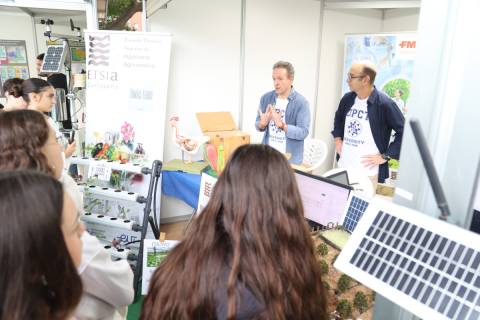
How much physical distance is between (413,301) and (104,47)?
298cm

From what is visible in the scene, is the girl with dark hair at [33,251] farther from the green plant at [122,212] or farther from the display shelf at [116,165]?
the green plant at [122,212]

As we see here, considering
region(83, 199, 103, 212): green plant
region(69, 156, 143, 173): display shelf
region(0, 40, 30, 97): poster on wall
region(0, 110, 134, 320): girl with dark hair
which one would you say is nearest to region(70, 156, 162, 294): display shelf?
region(69, 156, 143, 173): display shelf

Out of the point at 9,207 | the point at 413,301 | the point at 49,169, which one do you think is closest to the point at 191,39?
the point at 49,169

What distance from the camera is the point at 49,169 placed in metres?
1.46

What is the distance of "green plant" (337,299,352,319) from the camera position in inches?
42.7

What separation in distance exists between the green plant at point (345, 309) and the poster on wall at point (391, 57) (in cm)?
314

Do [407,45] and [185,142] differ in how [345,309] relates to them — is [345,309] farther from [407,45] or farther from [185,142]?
[407,45]

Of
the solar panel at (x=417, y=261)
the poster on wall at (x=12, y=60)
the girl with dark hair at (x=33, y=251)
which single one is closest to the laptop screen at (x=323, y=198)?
the solar panel at (x=417, y=261)

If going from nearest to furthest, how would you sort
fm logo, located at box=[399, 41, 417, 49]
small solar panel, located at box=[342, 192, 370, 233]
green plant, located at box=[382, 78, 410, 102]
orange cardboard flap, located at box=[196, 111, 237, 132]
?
small solar panel, located at box=[342, 192, 370, 233] → orange cardboard flap, located at box=[196, 111, 237, 132] → fm logo, located at box=[399, 41, 417, 49] → green plant, located at box=[382, 78, 410, 102]

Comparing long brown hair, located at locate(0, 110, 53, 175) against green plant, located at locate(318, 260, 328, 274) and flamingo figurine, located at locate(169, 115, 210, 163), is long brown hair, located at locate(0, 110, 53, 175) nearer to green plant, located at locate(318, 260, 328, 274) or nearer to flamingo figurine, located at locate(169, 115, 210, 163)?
green plant, located at locate(318, 260, 328, 274)

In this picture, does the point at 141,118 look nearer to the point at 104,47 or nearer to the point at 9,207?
the point at 104,47

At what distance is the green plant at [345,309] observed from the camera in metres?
1.08

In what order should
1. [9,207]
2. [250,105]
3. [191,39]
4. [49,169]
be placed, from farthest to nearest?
[250,105], [191,39], [49,169], [9,207]

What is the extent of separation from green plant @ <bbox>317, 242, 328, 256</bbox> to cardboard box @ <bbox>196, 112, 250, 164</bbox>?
1.76 metres
